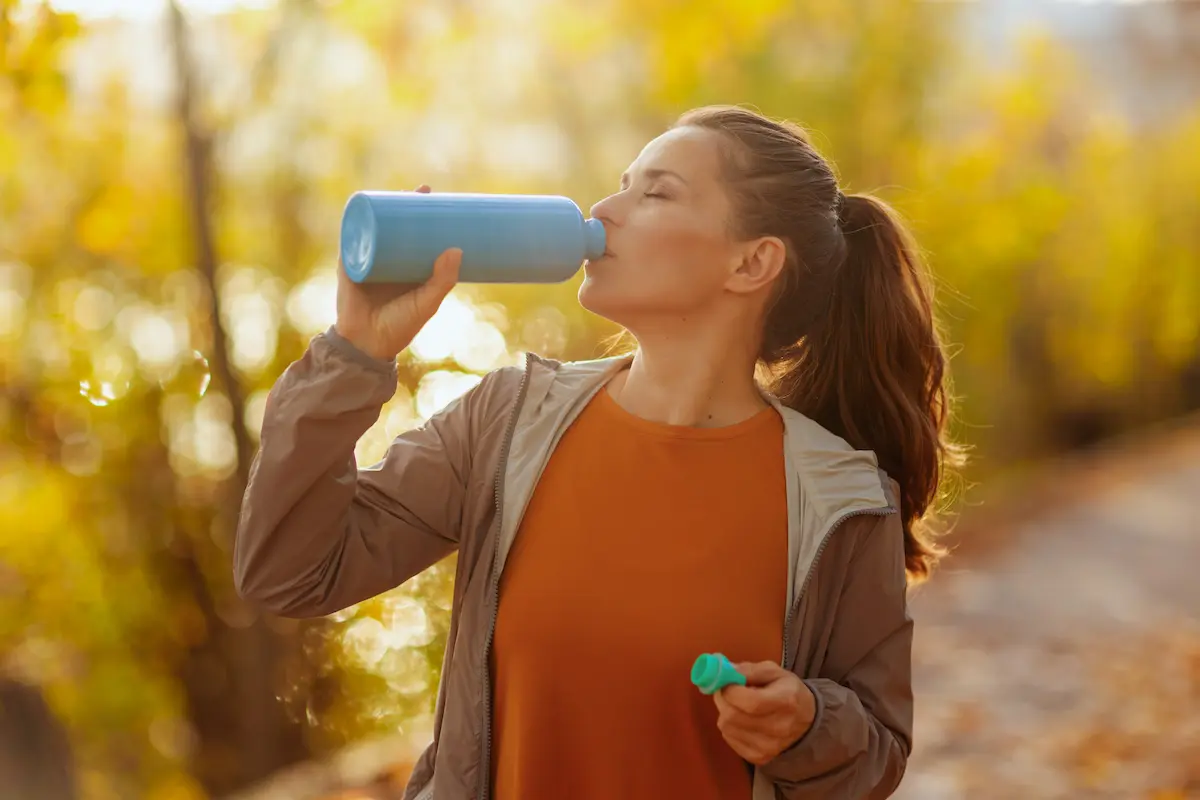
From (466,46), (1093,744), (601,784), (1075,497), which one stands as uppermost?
(466,46)

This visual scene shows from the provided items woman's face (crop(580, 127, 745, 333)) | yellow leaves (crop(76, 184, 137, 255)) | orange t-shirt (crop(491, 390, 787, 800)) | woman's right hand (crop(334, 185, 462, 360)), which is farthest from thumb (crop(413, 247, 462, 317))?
yellow leaves (crop(76, 184, 137, 255))

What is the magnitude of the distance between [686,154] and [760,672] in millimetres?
791

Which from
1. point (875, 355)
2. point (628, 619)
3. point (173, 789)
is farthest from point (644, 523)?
point (173, 789)

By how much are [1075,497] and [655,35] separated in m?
6.02

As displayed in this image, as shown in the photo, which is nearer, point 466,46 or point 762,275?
point 762,275

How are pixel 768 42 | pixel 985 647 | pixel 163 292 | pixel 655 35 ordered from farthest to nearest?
pixel 768 42 < pixel 655 35 < pixel 985 647 < pixel 163 292

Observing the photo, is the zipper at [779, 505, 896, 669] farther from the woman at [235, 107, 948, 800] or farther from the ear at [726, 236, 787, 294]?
the ear at [726, 236, 787, 294]

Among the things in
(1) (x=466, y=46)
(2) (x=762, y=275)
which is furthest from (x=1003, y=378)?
(2) (x=762, y=275)

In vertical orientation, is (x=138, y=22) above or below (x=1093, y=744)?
above

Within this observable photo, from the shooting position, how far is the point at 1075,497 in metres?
11.0

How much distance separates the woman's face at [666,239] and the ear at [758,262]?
2 cm

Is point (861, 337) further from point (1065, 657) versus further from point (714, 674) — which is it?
point (1065, 657)

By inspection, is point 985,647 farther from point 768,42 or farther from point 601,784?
point 601,784

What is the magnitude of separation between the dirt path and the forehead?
348 centimetres
